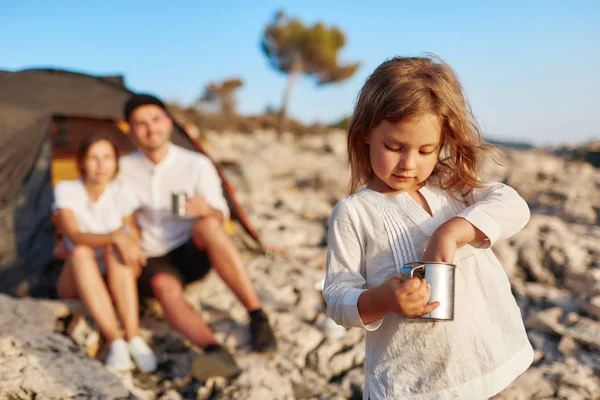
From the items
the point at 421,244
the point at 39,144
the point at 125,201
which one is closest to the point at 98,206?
the point at 125,201

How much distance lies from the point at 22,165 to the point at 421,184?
3.43 metres

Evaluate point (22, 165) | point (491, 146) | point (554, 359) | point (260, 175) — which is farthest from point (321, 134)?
point (491, 146)

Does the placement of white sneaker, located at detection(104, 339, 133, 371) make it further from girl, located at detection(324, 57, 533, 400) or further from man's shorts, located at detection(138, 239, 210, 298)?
girl, located at detection(324, 57, 533, 400)

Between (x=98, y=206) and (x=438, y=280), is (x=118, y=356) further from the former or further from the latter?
(x=438, y=280)

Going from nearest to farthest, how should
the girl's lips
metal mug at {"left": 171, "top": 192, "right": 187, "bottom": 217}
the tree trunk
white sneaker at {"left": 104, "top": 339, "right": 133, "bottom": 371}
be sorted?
the girl's lips, white sneaker at {"left": 104, "top": 339, "right": 133, "bottom": 371}, metal mug at {"left": 171, "top": 192, "right": 187, "bottom": 217}, the tree trunk

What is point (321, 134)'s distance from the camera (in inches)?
653

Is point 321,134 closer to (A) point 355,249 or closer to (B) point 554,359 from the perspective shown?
(B) point 554,359

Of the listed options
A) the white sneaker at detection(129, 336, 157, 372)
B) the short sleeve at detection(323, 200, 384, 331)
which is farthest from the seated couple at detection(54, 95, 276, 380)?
the short sleeve at detection(323, 200, 384, 331)

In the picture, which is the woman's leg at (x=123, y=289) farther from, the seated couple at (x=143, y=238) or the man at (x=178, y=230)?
the man at (x=178, y=230)

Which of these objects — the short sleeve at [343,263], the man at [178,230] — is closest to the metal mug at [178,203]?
the man at [178,230]

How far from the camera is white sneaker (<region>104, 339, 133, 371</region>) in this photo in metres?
2.75

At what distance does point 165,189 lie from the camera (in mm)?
3273

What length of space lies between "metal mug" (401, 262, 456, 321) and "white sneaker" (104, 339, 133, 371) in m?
1.99

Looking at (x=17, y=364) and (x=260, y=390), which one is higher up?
(x=17, y=364)
